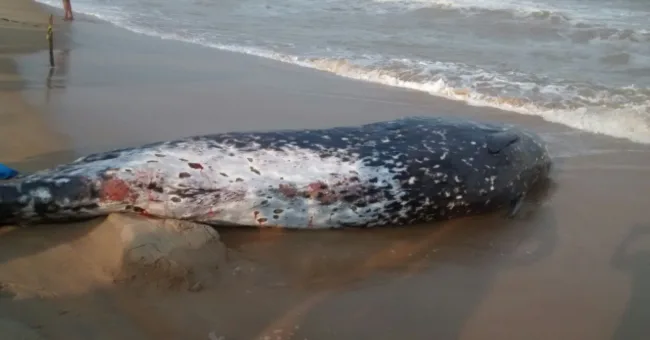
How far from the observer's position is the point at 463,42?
11.9m

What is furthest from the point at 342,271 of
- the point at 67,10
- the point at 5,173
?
the point at 67,10

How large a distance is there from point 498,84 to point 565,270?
16.6 feet

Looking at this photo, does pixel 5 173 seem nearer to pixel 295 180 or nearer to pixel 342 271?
pixel 295 180

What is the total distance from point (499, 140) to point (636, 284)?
1.55m

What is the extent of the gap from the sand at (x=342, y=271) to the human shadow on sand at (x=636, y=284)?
0.01 metres

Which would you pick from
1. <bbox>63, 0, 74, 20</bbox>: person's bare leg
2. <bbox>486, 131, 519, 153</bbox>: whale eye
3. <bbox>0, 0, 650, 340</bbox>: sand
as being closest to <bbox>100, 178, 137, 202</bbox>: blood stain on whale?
<bbox>0, 0, 650, 340</bbox>: sand

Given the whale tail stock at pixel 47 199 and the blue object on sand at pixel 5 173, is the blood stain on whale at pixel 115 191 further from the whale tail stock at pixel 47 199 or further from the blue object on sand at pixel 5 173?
the blue object on sand at pixel 5 173

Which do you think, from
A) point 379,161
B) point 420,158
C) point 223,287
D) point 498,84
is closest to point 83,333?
point 223,287

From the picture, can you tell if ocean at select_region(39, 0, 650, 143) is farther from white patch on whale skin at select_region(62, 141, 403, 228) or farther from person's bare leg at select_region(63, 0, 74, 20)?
white patch on whale skin at select_region(62, 141, 403, 228)

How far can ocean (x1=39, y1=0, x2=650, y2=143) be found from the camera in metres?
8.21

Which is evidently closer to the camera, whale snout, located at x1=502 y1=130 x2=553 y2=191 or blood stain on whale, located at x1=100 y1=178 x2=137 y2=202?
blood stain on whale, located at x1=100 y1=178 x2=137 y2=202

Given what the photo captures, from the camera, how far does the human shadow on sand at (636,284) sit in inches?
140

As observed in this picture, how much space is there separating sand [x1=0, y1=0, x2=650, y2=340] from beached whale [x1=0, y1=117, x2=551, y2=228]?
0.14m

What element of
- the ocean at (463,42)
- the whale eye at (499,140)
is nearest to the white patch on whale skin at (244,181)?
the whale eye at (499,140)
